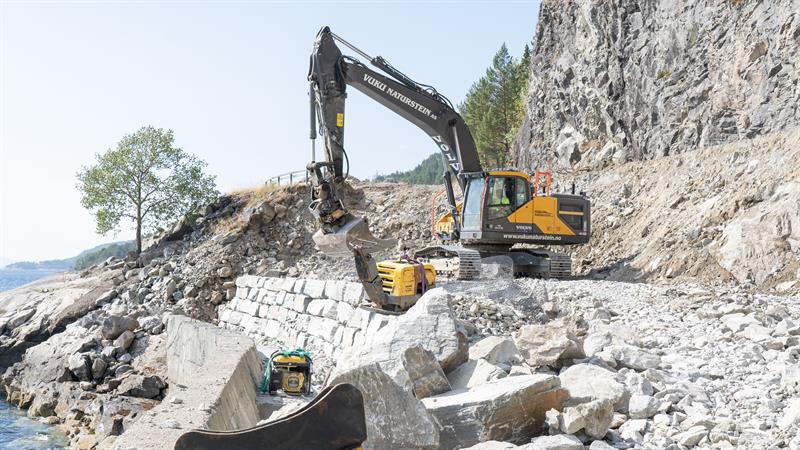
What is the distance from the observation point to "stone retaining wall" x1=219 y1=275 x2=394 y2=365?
32.4ft

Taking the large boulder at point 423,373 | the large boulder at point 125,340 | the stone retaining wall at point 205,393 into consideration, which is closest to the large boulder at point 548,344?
the large boulder at point 423,373

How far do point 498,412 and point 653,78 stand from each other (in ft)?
60.8

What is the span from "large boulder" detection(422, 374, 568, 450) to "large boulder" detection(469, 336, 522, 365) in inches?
46.2

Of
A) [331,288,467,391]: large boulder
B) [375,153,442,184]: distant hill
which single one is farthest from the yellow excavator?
[375,153,442,184]: distant hill

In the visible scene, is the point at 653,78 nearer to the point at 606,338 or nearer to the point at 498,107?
the point at 606,338

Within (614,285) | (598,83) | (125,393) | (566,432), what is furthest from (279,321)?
(598,83)

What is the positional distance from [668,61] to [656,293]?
41.0 feet

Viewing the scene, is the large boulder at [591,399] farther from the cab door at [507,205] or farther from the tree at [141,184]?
the tree at [141,184]

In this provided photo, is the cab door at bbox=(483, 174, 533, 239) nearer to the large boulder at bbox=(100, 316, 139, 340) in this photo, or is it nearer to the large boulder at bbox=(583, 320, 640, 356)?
the large boulder at bbox=(583, 320, 640, 356)

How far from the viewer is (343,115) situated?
1176 centimetres

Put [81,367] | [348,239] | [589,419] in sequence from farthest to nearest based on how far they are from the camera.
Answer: [81,367] < [348,239] < [589,419]

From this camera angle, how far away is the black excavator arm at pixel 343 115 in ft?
29.9

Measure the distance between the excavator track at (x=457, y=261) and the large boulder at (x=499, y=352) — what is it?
6.51 m

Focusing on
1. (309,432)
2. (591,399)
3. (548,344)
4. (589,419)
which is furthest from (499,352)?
(309,432)
